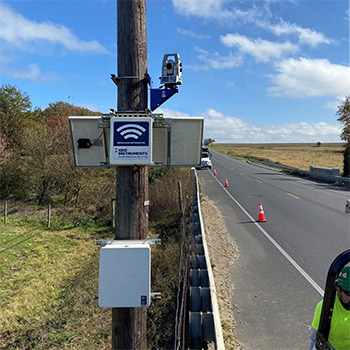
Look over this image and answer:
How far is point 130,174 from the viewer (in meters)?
2.83

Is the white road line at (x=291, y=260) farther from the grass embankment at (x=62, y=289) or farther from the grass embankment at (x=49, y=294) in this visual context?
the grass embankment at (x=49, y=294)

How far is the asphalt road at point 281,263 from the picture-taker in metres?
4.99

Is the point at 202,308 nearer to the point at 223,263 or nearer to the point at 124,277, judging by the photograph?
the point at 124,277

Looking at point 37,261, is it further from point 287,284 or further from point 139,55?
point 139,55

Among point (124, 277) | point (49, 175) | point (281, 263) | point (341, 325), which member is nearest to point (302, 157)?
point (49, 175)

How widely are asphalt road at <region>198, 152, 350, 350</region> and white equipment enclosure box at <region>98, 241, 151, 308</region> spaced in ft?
9.09

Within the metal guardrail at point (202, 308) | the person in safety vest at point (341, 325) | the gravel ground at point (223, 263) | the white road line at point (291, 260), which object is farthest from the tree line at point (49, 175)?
the person in safety vest at point (341, 325)

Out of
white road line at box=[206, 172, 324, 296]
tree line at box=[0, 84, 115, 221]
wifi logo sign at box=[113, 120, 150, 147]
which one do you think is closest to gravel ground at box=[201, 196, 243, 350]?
white road line at box=[206, 172, 324, 296]

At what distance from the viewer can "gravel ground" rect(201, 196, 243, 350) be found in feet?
16.2

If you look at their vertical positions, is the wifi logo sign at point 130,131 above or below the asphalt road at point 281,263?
above

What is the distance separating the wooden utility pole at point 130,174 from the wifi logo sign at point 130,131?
23 cm

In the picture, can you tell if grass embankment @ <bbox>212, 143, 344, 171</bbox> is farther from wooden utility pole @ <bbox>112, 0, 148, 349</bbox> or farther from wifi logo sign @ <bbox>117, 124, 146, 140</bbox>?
wifi logo sign @ <bbox>117, 124, 146, 140</bbox>

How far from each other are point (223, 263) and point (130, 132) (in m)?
5.95

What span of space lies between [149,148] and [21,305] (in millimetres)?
5617
